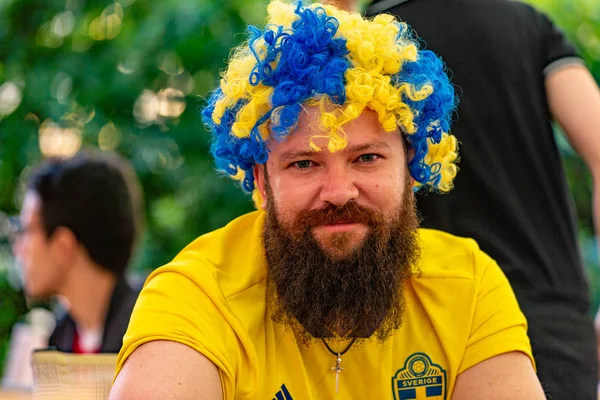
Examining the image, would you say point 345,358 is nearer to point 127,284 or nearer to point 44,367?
point 44,367

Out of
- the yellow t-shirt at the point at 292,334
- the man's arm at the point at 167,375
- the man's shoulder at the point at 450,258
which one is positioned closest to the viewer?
the man's arm at the point at 167,375

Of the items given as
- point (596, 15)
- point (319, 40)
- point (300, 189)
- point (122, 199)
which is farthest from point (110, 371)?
point (596, 15)

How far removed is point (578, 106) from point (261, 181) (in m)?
1.10

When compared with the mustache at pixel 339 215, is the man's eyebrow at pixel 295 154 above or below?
above

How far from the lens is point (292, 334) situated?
2730mm

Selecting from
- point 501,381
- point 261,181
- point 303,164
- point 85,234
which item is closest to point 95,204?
point 85,234

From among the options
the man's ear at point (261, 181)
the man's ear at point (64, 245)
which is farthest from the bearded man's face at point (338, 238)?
the man's ear at point (64, 245)

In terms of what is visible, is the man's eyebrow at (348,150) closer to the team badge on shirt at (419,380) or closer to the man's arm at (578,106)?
the team badge on shirt at (419,380)

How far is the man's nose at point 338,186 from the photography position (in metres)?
2.66

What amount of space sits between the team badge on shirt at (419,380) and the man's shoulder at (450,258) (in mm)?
265

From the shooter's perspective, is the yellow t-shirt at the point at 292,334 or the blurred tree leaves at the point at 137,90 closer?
the yellow t-shirt at the point at 292,334

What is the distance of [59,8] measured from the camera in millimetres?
6367

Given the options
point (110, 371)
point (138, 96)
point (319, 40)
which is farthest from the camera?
point (138, 96)

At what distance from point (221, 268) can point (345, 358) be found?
43 cm
